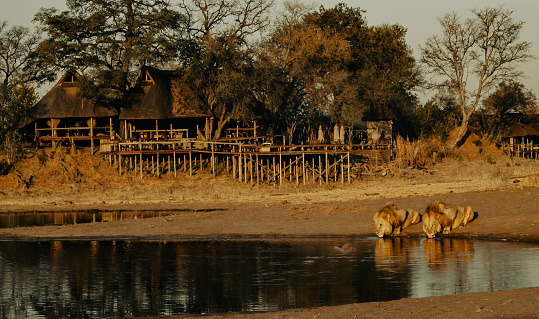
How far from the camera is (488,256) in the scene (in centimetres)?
2052

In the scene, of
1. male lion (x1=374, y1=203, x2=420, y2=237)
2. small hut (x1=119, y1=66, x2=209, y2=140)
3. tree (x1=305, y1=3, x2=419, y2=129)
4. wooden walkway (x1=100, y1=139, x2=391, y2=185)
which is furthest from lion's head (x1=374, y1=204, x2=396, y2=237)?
tree (x1=305, y1=3, x2=419, y2=129)

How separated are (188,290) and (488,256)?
875cm

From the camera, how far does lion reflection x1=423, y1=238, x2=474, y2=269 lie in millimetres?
20000

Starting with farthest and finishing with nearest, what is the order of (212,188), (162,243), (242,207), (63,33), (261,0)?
(261,0) < (63,33) < (212,188) < (242,207) < (162,243)

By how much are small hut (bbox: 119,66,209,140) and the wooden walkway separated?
2332 millimetres

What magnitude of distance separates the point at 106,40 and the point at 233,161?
42.7ft

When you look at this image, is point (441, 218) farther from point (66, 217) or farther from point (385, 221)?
point (66, 217)

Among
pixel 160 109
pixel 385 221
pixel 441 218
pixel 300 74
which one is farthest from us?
pixel 300 74

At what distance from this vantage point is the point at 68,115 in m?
52.9

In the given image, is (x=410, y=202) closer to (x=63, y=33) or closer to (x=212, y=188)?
(x=212, y=188)

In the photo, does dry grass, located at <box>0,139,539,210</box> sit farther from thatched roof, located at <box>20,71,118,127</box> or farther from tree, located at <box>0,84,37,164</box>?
thatched roof, located at <box>20,71,118,127</box>

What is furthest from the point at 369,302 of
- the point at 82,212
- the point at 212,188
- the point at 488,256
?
the point at 212,188

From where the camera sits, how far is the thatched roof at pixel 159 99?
2083 inches

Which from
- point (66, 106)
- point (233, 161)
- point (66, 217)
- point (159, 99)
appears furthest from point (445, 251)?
point (66, 106)
